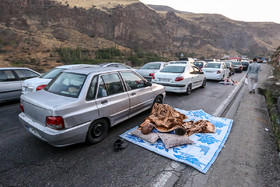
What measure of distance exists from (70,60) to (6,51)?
8503 millimetres

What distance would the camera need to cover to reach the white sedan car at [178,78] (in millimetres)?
7664

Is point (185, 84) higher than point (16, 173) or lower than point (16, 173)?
higher

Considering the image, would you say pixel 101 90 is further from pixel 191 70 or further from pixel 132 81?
pixel 191 70

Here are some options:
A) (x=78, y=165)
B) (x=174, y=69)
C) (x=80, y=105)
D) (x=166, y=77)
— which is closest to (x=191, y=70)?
(x=174, y=69)

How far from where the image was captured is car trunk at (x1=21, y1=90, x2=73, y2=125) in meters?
2.93

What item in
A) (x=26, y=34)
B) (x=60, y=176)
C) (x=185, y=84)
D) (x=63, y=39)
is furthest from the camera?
(x=63, y=39)

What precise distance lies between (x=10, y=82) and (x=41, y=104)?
474 centimetres

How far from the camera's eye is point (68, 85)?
142 inches

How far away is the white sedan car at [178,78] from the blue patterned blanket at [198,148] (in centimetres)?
357

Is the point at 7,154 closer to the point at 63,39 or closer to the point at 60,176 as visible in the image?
the point at 60,176

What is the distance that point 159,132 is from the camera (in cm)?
395

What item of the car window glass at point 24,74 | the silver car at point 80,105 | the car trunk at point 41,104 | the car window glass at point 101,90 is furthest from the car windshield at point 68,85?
the car window glass at point 24,74

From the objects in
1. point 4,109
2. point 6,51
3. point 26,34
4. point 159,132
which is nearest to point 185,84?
point 159,132

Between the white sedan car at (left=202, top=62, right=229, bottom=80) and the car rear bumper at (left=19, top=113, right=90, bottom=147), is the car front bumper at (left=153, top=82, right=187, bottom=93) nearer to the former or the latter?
the car rear bumper at (left=19, top=113, right=90, bottom=147)
